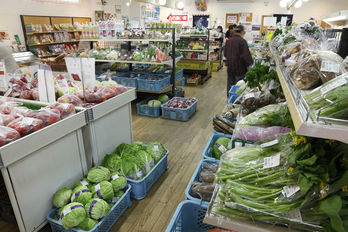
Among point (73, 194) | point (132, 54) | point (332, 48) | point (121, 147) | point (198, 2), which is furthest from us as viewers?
point (198, 2)

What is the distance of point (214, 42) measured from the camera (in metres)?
9.41

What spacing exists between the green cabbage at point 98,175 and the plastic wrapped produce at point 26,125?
0.71m

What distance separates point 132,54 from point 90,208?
4.27m

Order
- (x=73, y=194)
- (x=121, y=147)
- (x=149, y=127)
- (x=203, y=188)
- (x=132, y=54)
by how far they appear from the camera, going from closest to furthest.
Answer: (x=203, y=188) < (x=73, y=194) < (x=121, y=147) < (x=149, y=127) < (x=132, y=54)

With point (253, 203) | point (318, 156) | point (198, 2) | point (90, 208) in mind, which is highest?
point (198, 2)

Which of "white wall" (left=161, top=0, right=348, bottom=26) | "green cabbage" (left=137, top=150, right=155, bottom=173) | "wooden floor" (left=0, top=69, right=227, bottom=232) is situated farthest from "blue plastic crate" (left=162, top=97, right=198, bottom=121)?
"white wall" (left=161, top=0, right=348, bottom=26)

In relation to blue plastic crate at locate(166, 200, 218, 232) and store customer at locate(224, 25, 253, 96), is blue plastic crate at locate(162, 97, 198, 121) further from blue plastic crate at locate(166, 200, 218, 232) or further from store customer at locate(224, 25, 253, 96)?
blue plastic crate at locate(166, 200, 218, 232)

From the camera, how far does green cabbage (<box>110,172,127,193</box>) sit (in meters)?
2.32

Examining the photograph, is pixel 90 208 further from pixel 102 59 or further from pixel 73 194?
pixel 102 59

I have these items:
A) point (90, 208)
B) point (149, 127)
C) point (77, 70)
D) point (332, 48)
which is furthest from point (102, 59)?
point (332, 48)

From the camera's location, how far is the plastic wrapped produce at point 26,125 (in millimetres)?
1865

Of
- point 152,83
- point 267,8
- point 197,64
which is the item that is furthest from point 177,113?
point 267,8

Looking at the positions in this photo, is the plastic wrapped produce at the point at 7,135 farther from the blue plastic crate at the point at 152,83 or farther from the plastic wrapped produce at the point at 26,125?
the blue plastic crate at the point at 152,83

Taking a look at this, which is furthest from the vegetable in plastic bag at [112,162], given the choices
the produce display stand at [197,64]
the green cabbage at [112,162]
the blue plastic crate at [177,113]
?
the produce display stand at [197,64]
